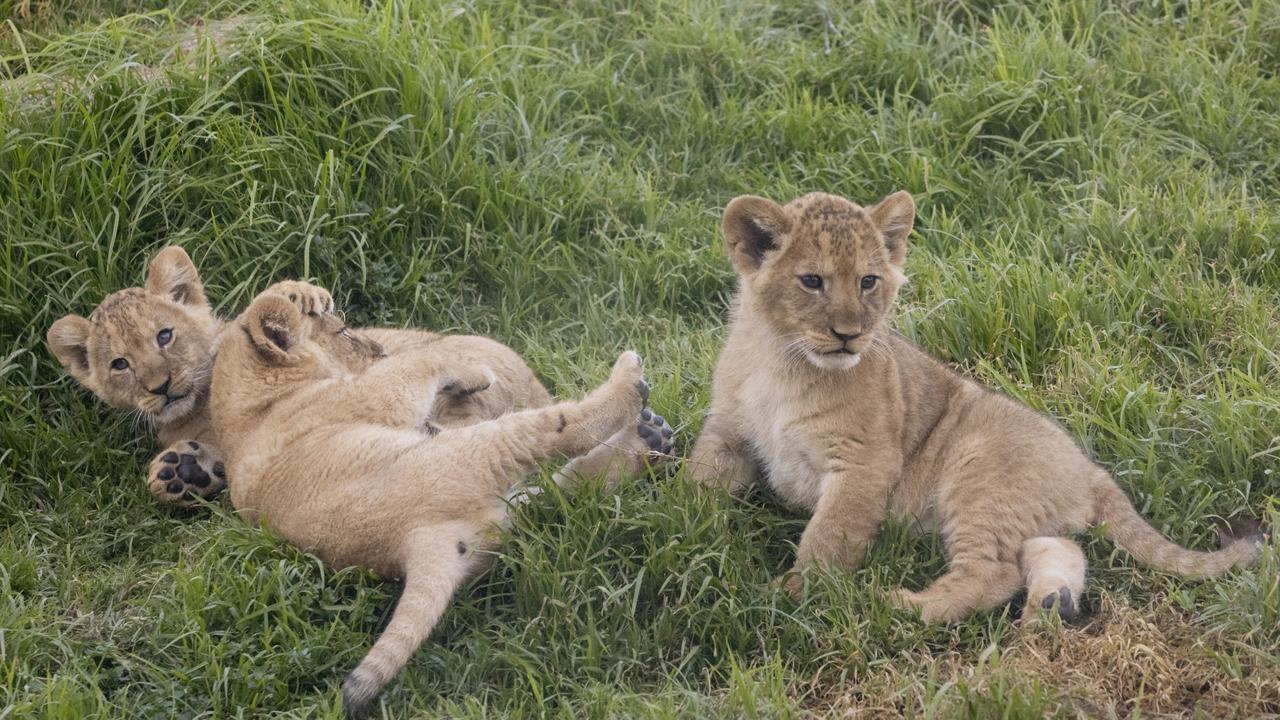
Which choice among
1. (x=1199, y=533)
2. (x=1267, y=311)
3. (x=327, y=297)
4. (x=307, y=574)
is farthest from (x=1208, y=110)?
(x=307, y=574)

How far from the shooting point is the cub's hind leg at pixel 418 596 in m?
4.36

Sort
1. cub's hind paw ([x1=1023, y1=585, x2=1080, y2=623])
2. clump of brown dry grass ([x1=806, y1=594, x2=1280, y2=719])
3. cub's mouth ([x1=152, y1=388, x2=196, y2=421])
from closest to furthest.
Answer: clump of brown dry grass ([x1=806, y1=594, x2=1280, y2=719])
cub's hind paw ([x1=1023, y1=585, x2=1080, y2=623])
cub's mouth ([x1=152, y1=388, x2=196, y2=421])

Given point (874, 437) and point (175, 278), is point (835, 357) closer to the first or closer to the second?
point (874, 437)

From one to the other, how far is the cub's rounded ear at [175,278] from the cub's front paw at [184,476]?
Answer: 28.6 inches

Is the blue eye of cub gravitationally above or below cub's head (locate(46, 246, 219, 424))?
above

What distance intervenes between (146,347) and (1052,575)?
3688 millimetres

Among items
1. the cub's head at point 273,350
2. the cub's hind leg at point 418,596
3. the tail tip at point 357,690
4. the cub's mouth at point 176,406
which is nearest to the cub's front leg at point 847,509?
the cub's hind leg at point 418,596

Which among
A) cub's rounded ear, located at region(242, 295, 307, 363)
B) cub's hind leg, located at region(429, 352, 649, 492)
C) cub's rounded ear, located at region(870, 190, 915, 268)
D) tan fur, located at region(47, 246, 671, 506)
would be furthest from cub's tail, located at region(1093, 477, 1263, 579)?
cub's rounded ear, located at region(242, 295, 307, 363)

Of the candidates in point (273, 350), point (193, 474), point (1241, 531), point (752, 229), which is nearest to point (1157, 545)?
point (1241, 531)

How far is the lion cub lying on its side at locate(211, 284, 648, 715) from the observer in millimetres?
4836

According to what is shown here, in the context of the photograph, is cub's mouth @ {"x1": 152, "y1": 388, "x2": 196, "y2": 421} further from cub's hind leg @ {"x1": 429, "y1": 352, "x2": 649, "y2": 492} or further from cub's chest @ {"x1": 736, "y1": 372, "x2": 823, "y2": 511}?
cub's chest @ {"x1": 736, "y1": 372, "x2": 823, "y2": 511}

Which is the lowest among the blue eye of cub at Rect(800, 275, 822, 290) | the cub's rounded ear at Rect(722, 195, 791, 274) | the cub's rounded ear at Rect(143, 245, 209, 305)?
the cub's rounded ear at Rect(143, 245, 209, 305)

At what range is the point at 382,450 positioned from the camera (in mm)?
5227

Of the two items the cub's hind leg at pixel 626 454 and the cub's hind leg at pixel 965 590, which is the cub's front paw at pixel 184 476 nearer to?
the cub's hind leg at pixel 626 454
